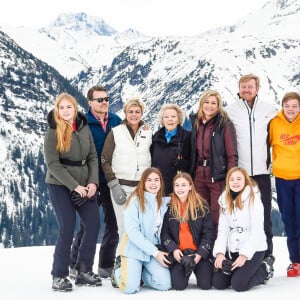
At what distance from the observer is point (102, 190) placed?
32.6 ft

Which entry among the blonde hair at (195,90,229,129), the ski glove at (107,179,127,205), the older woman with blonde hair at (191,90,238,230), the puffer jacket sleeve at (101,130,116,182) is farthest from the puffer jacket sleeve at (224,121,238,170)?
the puffer jacket sleeve at (101,130,116,182)

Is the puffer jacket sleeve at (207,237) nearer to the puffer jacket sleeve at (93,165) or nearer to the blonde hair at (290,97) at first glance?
the puffer jacket sleeve at (93,165)

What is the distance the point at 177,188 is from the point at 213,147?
3.23 feet

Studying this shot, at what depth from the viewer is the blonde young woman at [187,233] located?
8.45 meters

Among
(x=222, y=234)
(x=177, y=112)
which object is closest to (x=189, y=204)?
(x=222, y=234)

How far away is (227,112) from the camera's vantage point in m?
9.61

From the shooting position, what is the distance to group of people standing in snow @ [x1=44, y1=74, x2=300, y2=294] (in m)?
8.49

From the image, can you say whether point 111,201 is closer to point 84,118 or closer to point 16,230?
point 84,118

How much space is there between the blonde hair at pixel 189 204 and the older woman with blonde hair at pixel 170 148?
2.04ft

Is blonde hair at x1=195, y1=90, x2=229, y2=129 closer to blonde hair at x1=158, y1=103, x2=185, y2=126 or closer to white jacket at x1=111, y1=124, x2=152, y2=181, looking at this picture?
blonde hair at x1=158, y1=103, x2=185, y2=126

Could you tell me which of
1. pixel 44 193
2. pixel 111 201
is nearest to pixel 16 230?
pixel 44 193

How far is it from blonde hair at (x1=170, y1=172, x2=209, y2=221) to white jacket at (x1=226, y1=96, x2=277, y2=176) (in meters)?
1.23

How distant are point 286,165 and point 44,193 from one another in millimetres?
191214

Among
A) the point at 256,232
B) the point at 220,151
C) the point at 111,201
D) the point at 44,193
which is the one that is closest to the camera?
the point at 256,232
